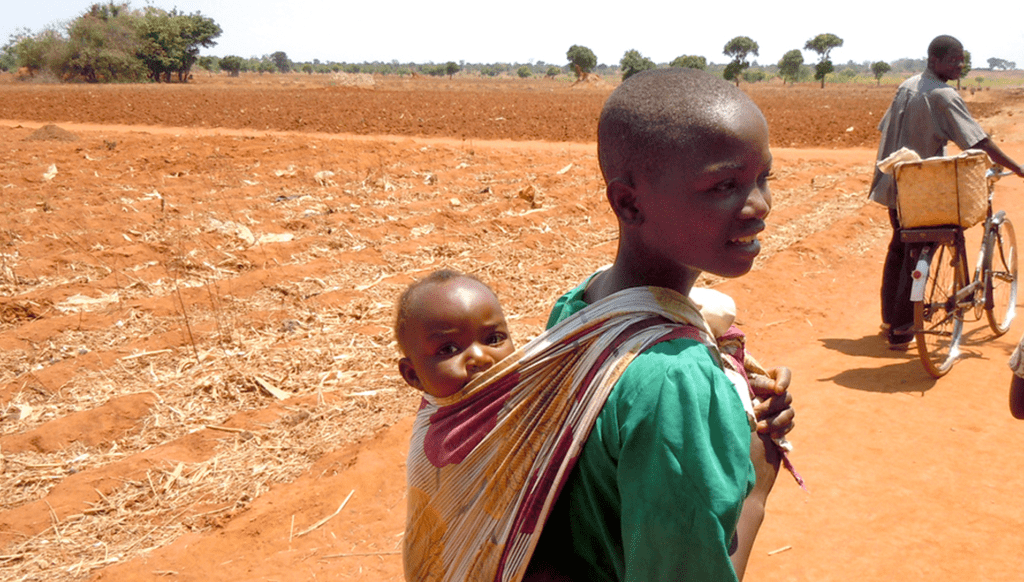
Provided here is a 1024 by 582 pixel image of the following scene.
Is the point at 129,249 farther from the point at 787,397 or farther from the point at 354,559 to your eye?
the point at 787,397

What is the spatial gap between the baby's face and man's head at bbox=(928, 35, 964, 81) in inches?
174

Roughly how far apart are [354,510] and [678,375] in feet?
9.22

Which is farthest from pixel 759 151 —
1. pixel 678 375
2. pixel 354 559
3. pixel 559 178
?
pixel 559 178

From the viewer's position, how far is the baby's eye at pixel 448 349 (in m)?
1.33

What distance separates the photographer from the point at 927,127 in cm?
470

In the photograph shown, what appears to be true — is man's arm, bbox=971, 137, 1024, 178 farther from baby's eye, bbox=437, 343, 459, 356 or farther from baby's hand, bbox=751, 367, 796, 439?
baby's eye, bbox=437, 343, 459, 356

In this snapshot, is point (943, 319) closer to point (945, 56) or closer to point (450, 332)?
point (945, 56)

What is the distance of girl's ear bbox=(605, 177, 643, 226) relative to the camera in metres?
1.18

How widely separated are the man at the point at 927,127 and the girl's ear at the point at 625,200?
4008mm

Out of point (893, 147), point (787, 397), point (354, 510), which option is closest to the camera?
point (787, 397)

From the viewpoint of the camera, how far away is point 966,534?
3109 millimetres

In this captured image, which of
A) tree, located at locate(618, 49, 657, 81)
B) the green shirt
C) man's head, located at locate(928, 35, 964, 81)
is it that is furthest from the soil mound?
tree, located at locate(618, 49, 657, 81)

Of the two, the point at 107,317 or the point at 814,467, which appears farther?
the point at 107,317

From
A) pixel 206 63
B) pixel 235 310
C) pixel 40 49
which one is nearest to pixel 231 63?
pixel 206 63
